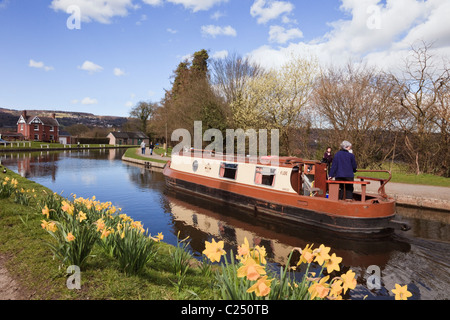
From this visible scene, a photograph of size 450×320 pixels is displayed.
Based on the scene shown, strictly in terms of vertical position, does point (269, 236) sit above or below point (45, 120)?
below

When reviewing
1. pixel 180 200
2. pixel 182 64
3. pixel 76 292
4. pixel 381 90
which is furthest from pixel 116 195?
pixel 182 64

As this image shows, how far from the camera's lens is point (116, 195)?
13.3 meters

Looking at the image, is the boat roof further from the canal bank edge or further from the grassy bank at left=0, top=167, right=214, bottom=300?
the grassy bank at left=0, top=167, right=214, bottom=300

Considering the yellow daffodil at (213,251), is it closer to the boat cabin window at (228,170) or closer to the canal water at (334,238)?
the canal water at (334,238)

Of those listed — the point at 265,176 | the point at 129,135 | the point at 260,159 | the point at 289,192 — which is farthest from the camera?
the point at 129,135

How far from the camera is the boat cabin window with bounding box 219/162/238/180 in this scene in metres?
12.3

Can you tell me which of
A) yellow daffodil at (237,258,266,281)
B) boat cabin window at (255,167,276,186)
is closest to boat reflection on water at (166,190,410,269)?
→ boat cabin window at (255,167,276,186)

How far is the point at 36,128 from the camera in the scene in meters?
64.8

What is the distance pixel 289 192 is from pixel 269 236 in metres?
1.96

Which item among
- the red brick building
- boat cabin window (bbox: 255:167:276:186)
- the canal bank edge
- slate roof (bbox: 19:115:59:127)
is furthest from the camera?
slate roof (bbox: 19:115:59:127)

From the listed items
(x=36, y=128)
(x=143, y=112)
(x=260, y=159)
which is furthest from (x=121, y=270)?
(x=36, y=128)

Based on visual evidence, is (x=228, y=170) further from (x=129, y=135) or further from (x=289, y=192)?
(x=129, y=135)
